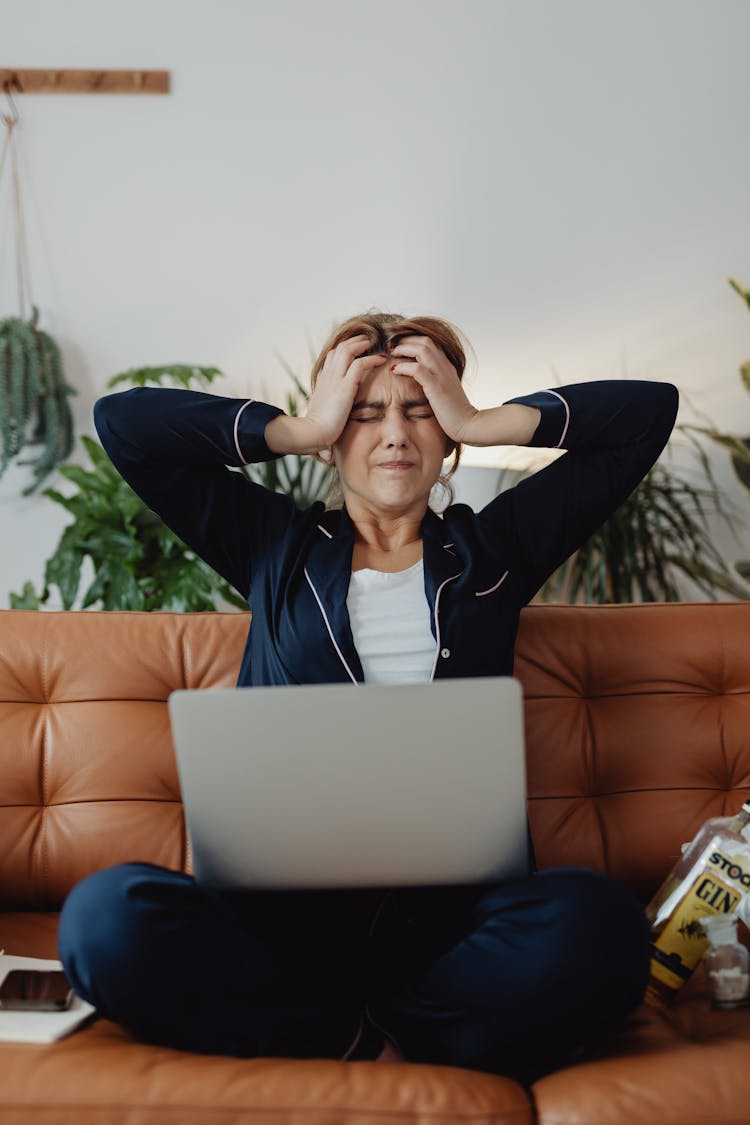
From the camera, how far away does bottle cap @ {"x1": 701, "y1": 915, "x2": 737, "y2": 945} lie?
1.26m

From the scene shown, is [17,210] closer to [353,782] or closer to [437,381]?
[437,381]

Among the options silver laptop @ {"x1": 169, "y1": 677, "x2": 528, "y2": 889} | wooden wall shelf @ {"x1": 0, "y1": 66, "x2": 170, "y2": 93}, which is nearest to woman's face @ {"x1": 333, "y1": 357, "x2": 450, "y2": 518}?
silver laptop @ {"x1": 169, "y1": 677, "x2": 528, "y2": 889}

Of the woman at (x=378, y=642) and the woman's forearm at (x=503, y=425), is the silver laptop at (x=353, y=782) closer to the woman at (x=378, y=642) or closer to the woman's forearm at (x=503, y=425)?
the woman at (x=378, y=642)

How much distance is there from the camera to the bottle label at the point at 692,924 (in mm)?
1296

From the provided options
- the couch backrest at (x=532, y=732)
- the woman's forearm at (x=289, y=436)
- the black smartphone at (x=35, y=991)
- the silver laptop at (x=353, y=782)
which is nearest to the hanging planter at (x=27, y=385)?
the couch backrest at (x=532, y=732)

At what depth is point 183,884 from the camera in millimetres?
1104

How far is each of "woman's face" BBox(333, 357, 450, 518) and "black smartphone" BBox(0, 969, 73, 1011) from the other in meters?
0.77

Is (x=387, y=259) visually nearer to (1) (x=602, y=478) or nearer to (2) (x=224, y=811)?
(1) (x=602, y=478)

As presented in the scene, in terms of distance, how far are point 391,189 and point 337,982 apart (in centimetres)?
225

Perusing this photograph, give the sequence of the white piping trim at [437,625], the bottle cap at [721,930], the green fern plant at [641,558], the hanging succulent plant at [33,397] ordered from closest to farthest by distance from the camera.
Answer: the bottle cap at [721,930] < the white piping trim at [437,625] < the green fern plant at [641,558] < the hanging succulent plant at [33,397]

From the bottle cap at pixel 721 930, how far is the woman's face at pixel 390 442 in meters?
0.70

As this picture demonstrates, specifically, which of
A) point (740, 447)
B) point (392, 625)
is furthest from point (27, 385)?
point (740, 447)

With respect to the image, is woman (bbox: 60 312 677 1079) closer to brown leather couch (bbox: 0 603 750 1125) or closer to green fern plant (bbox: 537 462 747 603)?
brown leather couch (bbox: 0 603 750 1125)

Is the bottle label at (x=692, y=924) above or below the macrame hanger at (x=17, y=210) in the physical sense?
below
